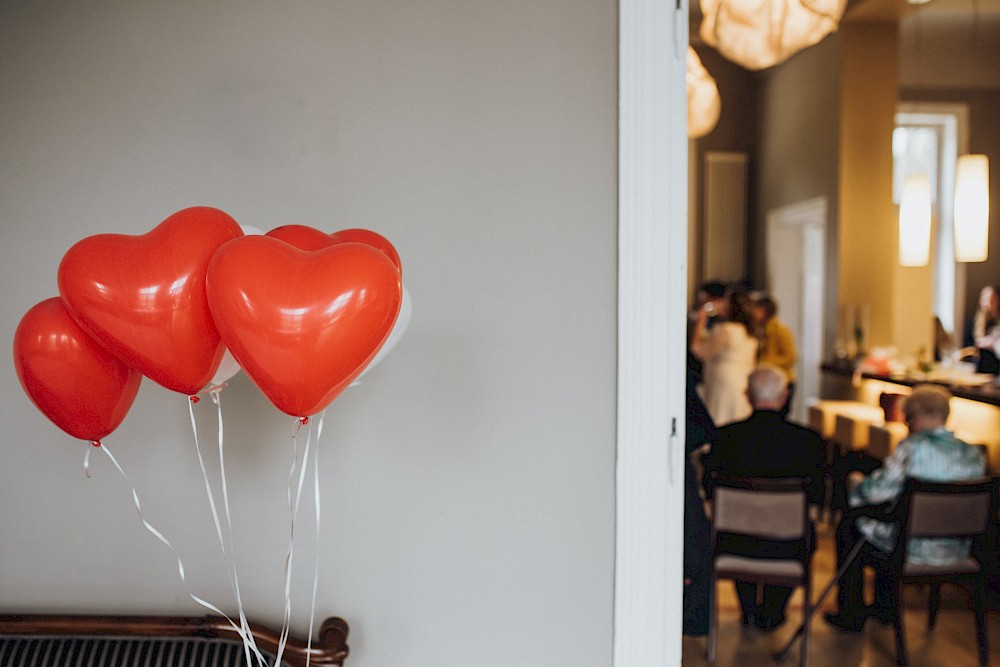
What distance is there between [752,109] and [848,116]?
8.64ft

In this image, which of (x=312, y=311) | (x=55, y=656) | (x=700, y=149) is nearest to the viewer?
(x=312, y=311)

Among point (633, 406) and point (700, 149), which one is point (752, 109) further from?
point (633, 406)

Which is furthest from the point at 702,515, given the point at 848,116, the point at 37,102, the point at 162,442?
the point at 848,116

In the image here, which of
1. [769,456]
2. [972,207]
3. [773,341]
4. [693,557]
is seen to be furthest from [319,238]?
[773,341]

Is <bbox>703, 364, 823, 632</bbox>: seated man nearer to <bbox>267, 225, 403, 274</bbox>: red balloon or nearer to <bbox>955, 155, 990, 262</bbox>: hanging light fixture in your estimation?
<bbox>955, 155, 990, 262</bbox>: hanging light fixture

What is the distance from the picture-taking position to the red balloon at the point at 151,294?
1026mm

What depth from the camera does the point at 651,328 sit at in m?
1.51

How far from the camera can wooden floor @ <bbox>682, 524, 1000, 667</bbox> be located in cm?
294

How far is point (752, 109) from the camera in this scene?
334 inches

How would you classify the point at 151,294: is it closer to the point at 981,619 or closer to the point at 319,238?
the point at 319,238

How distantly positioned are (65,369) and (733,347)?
4.44m

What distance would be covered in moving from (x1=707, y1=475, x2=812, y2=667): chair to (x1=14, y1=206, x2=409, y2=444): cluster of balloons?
2.05m

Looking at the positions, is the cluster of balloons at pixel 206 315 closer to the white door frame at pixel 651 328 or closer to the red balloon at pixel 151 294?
the red balloon at pixel 151 294

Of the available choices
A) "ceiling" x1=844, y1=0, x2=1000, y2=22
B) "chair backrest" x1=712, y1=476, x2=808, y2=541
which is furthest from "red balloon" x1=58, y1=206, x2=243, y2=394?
"ceiling" x1=844, y1=0, x2=1000, y2=22
